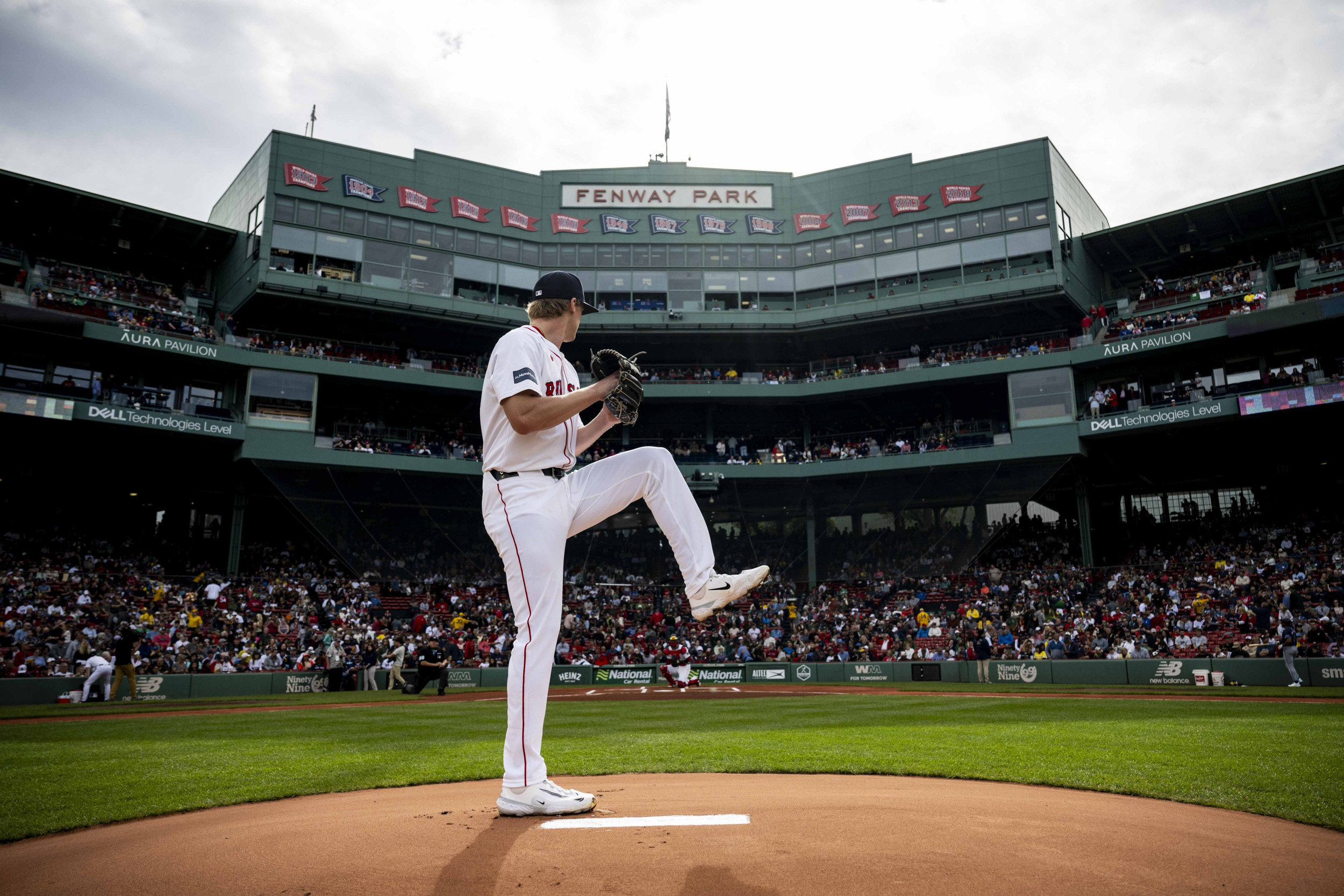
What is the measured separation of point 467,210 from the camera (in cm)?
4144

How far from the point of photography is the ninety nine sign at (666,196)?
43.8m

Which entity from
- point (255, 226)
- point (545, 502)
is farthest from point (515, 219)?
point (545, 502)

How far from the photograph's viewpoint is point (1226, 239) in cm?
3728

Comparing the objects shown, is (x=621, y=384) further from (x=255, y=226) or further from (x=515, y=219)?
(x=515, y=219)

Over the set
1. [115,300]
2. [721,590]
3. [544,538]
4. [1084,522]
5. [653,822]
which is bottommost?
[653,822]

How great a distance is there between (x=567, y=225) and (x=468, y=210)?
16.0 feet

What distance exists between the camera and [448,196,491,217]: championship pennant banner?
41.2 metres

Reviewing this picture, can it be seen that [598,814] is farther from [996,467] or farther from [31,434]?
[31,434]

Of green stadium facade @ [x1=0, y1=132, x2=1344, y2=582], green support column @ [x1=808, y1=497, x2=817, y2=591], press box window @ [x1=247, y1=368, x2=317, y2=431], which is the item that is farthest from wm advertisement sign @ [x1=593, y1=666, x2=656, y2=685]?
press box window @ [x1=247, y1=368, x2=317, y2=431]

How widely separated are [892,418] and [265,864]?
128 feet

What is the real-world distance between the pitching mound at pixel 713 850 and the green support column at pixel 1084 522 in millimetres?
31254

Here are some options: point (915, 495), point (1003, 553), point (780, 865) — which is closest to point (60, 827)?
point (780, 865)

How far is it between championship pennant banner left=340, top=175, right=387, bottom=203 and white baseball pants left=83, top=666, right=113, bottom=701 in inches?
1013

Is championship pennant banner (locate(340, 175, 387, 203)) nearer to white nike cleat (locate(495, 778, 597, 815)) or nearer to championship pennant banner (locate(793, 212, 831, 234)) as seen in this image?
championship pennant banner (locate(793, 212, 831, 234))
